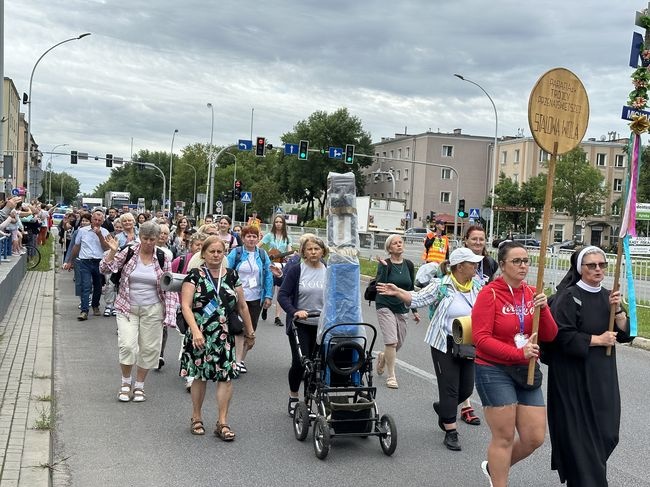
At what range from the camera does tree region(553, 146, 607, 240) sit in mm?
60531

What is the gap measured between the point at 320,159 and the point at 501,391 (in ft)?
272

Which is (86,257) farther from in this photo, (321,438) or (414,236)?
(414,236)

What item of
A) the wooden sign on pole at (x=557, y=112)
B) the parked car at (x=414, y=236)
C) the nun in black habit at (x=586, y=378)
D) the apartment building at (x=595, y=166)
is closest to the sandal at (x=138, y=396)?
the nun in black habit at (x=586, y=378)

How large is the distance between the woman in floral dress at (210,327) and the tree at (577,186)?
56831 millimetres

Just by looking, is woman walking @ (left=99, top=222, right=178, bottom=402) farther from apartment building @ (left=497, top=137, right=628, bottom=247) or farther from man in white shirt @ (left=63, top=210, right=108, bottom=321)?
apartment building @ (left=497, top=137, right=628, bottom=247)

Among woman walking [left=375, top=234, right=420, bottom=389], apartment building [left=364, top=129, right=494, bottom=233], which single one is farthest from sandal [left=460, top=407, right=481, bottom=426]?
apartment building [left=364, top=129, right=494, bottom=233]

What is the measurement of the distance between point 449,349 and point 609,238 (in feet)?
247

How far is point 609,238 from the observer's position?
76250 millimetres

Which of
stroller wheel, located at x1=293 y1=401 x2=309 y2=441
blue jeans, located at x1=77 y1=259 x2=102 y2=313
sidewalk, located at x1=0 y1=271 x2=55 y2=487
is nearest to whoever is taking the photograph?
sidewalk, located at x1=0 y1=271 x2=55 y2=487

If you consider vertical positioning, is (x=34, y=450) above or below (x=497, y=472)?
below

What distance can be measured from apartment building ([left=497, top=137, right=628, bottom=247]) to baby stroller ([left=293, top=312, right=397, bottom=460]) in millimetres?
72061

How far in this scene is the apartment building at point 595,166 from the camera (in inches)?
2995

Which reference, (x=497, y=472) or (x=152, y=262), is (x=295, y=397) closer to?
(x=152, y=262)

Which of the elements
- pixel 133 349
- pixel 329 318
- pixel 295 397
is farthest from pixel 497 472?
pixel 133 349
